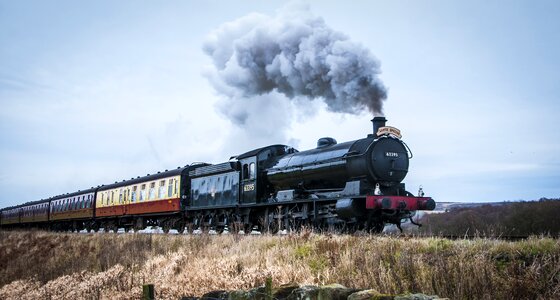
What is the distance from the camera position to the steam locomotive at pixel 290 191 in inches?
565

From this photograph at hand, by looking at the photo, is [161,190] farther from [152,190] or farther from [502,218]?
[502,218]

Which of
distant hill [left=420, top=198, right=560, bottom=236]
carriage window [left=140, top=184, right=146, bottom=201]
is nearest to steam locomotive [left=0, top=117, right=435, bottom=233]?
carriage window [left=140, top=184, right=146, bottom=201]

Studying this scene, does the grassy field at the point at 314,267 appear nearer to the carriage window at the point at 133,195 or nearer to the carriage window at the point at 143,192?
the carriage window at the point at 143,192

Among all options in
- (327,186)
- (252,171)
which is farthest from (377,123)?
(252,171)

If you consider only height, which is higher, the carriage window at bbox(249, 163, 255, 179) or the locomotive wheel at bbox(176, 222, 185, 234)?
the carriage window at bbox(249, 163, 255, 179)

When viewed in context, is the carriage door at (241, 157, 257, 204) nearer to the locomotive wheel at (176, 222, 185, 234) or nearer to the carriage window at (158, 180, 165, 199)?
the locomotive wheel at (176, 222, 185, 234)

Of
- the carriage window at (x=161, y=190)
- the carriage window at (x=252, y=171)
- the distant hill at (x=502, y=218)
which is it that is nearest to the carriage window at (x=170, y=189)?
the carriage window at (x=161, y=190)

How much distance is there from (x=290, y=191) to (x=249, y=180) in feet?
8.80

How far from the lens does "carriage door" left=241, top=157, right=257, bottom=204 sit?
18266 mm

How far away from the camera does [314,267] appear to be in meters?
8.90

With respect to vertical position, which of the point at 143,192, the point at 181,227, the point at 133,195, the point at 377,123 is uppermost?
the point at 377,123

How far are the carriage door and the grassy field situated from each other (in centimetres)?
331

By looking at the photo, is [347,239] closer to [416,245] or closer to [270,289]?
[416,245]

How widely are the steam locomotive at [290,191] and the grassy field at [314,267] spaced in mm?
2192
